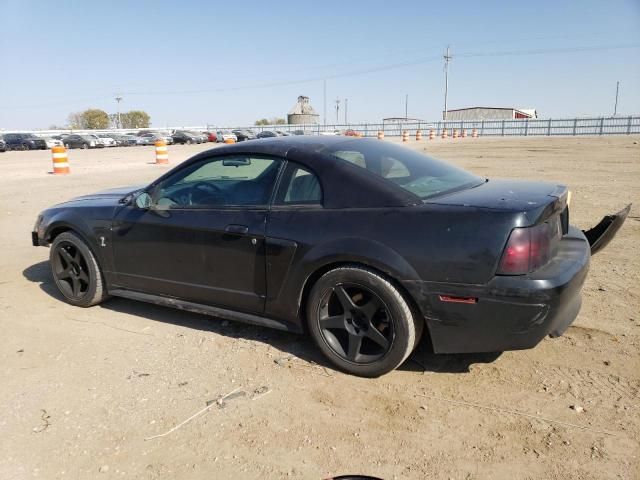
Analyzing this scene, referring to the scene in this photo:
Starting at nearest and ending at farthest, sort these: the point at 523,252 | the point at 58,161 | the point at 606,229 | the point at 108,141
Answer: the point at 523,252 → the point at 606,229 → the point at 58,161 → the point at 108,141

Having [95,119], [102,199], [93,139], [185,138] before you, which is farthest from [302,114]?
[102,199]

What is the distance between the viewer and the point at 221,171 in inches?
152

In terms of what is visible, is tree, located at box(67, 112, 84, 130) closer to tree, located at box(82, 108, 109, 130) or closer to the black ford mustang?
tree, located at box(82, 108, 109, 130)

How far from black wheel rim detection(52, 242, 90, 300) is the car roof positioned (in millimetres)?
1880

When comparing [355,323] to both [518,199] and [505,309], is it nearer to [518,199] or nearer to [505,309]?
[505,309]

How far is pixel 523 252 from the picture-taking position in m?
2.73

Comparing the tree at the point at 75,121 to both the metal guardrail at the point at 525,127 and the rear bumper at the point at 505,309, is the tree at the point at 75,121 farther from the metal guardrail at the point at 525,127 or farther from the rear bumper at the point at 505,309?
the rear bumper at the point at 505,309

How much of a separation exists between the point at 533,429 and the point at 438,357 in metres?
0.88

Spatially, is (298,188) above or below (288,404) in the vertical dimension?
above

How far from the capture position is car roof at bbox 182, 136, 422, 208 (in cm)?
310

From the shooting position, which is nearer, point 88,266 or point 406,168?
point 406,168

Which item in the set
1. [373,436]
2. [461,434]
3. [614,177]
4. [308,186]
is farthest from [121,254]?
[614,177]

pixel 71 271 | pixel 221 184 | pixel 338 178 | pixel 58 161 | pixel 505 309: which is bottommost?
pixel 71 271

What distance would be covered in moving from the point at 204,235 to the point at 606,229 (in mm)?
2816
